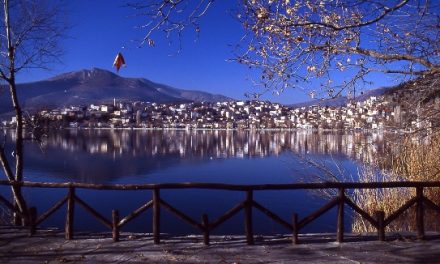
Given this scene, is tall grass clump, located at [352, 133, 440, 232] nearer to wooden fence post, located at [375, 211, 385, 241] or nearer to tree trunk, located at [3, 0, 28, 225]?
wooden fence post, located at [375, 211, 385, 241]

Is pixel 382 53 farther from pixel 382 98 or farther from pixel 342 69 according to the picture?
pixel 382 98

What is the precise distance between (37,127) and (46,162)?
3106 cm

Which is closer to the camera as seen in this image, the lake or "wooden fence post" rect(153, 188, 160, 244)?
"wooden fence post" rect(153, 188, 160, 244)

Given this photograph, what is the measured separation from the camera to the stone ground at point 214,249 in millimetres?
7109

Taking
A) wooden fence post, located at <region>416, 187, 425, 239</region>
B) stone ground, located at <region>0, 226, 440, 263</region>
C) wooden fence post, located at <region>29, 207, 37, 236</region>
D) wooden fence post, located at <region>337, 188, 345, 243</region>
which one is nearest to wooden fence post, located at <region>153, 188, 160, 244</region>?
stone ground, located at <region>0, 226, 440, 263</region>

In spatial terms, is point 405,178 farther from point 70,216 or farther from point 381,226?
point 70,216

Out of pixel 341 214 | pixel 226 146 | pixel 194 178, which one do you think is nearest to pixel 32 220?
pixel 341 214

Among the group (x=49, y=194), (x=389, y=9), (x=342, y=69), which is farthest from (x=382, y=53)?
(x=49, y=194)

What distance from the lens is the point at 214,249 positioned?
772cm

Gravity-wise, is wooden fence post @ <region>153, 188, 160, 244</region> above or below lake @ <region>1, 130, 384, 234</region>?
above

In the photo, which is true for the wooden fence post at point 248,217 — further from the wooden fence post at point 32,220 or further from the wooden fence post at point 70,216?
the wooden fence post at point 32,220

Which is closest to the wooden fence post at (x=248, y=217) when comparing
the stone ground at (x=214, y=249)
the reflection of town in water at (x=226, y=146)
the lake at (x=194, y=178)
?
the stone ground at (x=214, y=249)

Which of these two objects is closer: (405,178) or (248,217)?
(248,217)

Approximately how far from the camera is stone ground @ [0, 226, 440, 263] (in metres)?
7.11
